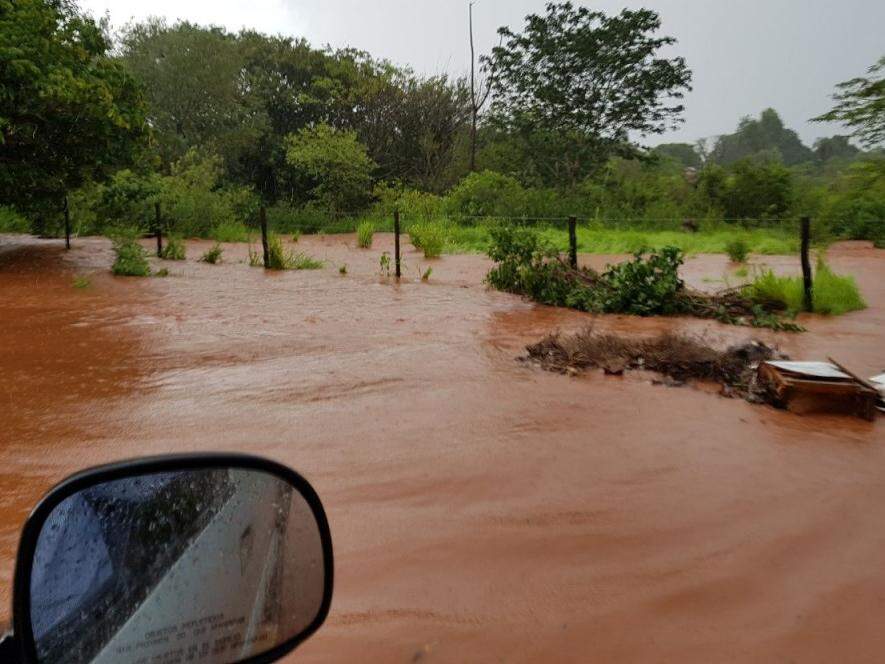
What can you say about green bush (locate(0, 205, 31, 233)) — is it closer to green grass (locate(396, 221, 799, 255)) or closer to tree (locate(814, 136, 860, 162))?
green grass (locate(396, 221, 799, 255))

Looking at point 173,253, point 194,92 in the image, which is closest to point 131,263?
point 173,253

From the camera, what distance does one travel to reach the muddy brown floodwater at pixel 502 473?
2.29m

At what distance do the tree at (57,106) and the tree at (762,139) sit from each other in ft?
180

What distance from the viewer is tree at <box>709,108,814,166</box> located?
58500mm

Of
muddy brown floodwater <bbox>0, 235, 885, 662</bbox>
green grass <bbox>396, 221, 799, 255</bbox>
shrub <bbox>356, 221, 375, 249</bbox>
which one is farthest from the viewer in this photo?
shrub <bbox>356, 221, 375, 249</bbox>

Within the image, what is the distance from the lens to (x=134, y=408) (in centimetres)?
485

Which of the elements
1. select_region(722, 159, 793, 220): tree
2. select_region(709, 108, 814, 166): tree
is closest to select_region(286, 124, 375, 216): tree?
select_region(722, 159, 793, 220): tree

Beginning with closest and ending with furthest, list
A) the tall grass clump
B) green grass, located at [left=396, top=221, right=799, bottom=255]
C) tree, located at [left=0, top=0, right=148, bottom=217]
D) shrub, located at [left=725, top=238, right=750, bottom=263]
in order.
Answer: tree, located at [left=0, top=0, right=148, bottom=217], the tall grass clump, shrub, located at [left=725, top=238, right=750, bottom=263], green grass, located at [left=396, top=221, right=799, bottom=255]

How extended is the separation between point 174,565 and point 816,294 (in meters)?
9.53

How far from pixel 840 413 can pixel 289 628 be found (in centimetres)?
477

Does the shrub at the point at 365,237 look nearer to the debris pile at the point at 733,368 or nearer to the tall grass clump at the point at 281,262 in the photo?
the tall grass clump at the point at 281,262

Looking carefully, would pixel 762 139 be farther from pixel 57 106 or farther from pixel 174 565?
pixel 174 565

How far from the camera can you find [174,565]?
3.18 ft

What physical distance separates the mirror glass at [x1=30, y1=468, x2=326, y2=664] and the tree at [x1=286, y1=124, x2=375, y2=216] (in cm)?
2487
